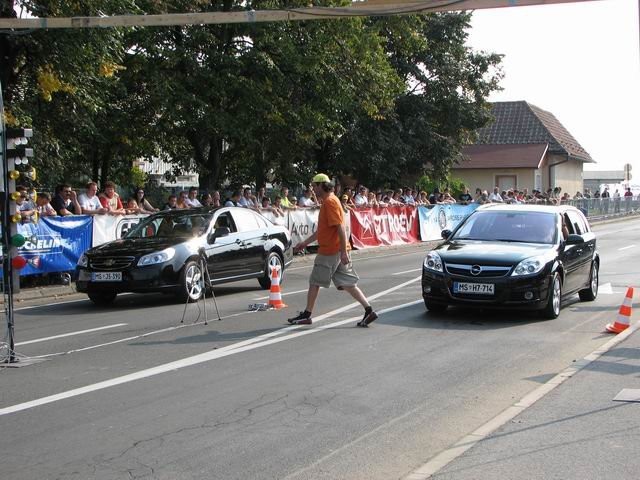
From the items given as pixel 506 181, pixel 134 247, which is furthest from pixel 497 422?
pixel 506 181

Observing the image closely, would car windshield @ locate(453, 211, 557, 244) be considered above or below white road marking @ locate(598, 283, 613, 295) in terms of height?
above

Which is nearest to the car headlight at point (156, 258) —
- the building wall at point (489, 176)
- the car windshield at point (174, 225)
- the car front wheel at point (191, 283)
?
the car front wheel at point (191, 283)

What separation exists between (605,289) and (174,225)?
25.3 ft

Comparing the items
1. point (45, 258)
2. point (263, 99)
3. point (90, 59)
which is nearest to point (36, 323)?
point (45, 258)

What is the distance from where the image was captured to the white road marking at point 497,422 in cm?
518

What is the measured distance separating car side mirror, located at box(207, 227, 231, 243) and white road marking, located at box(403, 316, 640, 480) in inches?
277

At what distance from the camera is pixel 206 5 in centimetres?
2555

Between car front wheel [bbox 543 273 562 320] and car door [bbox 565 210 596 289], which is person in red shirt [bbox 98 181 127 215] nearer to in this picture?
car door [bbox 565 210 596 289]

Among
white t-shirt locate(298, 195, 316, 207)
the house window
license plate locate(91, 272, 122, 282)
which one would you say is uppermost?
the house window

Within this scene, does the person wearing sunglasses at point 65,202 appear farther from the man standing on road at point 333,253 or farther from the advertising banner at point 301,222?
the man standing on road at point 333,253

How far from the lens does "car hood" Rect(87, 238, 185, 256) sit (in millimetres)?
13422

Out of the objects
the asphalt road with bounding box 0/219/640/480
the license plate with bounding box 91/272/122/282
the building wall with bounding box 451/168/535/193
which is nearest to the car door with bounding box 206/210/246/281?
the asphalt road with bounding box 0/219/640/480

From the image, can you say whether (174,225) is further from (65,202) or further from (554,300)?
(554,300)

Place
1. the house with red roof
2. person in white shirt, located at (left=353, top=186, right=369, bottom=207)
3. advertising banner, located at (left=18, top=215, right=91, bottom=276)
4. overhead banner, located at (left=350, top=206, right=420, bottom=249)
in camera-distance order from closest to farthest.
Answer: advertising banner, located at (left=18, top=215, right=91, bottom=276), overhead banner, located at (left=350, top=206, right=420, bottom=249), person in white shirt, located at (left=353, top=186, right=369, bottom=207), the house with red roof
